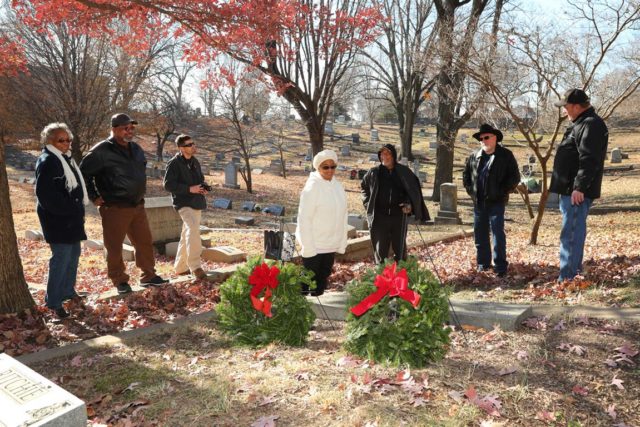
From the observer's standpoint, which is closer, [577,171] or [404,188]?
[577,171]

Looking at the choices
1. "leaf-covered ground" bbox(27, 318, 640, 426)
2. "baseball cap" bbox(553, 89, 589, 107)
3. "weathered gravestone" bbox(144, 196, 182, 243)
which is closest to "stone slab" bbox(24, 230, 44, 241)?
"weathered gravestone" bbox(144, 196, 182, 243)

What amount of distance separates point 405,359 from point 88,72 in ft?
58.8

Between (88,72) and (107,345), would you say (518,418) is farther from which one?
(88,72)

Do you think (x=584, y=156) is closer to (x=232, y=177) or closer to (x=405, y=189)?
(x=405, y=189)

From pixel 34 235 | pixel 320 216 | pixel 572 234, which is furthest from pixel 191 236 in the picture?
pixel 34 235

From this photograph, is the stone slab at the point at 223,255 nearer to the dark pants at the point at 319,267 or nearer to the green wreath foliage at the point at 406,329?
the dark pants at the point at 319,267

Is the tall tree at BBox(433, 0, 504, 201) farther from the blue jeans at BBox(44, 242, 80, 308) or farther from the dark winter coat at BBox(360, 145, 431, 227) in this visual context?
the blue jeans at BBox(44, 242, 80, 308)

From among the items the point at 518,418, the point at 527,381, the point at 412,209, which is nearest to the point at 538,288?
the point at 412,209

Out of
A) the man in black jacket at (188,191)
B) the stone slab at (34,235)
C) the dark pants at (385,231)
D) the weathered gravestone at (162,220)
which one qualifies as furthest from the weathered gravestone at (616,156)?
the stone slab at (34,235)

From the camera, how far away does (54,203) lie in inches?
193

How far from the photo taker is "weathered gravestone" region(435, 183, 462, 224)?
13.9 m

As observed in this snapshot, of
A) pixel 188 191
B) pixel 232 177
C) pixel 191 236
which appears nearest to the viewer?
pixel 188 191

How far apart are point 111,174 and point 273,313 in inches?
111

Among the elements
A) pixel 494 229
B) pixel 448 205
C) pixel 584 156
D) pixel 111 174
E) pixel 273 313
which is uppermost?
pixel 584 156
